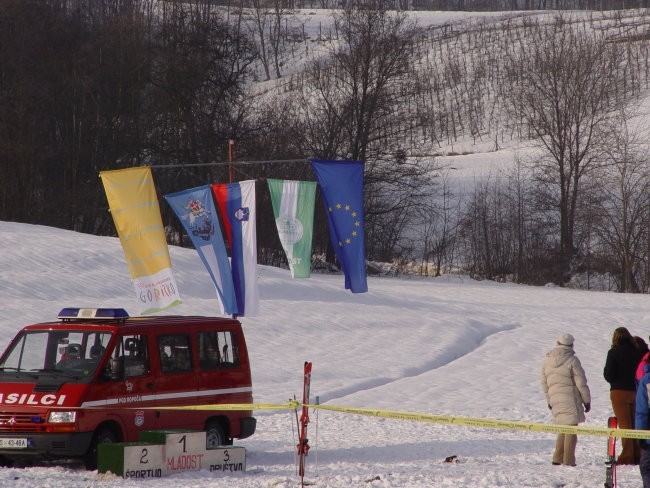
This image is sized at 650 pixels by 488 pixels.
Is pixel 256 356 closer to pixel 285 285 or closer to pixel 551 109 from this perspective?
pixel 285 285

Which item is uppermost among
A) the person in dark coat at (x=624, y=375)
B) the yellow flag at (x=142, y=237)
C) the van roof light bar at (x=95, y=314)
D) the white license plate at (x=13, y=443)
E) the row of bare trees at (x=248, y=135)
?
the row of bare trees at (x=248, y=135)

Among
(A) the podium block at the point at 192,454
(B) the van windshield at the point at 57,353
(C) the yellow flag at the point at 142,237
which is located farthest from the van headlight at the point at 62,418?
(C) the yellow flag at the point at 142,237

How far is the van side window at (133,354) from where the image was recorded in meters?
12.9

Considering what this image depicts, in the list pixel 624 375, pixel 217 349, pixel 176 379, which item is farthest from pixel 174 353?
pixel 624 375

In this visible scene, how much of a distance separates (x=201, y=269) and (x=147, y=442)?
19808 mm

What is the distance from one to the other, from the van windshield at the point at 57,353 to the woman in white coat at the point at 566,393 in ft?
18.2

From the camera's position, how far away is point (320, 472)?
12.1 metres

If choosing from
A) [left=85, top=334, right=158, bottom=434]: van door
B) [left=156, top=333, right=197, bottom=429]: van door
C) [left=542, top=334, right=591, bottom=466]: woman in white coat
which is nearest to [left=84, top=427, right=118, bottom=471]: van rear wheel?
[left=85, top=334, right=158, bottom=434]: van door

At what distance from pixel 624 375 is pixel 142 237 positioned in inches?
278

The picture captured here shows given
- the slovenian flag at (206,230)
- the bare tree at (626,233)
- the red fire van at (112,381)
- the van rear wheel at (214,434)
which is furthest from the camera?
the bare tree at (626,233)

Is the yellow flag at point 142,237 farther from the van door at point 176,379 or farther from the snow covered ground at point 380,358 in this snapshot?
the snow covered ground at point 380,358

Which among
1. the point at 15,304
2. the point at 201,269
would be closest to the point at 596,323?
the point at 201,269

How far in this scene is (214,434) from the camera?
1395cm

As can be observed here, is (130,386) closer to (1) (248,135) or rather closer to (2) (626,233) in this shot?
(1) (248,135)
